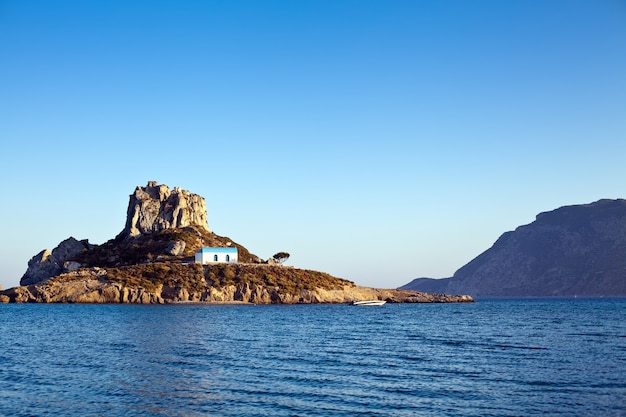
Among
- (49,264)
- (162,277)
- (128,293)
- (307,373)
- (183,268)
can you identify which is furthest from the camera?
(49,264)

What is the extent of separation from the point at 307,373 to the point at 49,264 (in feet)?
510

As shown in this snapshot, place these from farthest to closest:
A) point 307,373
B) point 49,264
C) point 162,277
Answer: point 49,264
point 162,277
point 307,373

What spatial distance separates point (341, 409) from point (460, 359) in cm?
2131

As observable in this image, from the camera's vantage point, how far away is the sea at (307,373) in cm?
3186

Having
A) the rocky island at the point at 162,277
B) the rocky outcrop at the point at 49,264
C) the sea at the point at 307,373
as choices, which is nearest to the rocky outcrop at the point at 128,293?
the rocky island at the point at 162,277

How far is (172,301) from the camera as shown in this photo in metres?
142

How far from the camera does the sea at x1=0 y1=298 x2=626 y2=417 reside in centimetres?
3186

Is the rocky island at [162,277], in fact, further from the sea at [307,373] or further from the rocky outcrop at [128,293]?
the sea at [307,373]

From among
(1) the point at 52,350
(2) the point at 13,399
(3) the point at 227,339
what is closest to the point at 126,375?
(2) the point at 13,399

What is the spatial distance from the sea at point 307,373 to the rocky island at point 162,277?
7156 centimetres

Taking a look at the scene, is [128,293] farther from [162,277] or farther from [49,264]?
[49,264]

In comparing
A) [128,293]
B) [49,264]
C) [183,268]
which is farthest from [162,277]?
[49,264]

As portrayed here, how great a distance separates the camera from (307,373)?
4188cm

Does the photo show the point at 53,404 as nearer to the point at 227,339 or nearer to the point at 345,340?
the point at 227,339
